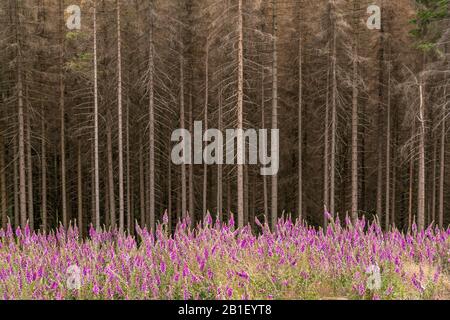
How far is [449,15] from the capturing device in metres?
18.7

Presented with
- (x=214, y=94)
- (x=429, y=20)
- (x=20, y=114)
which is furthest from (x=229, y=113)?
(x=429, y=20)

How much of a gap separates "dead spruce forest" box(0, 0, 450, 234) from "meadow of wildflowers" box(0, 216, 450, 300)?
11558 millimetres

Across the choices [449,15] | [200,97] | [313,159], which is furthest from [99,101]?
[449,15]

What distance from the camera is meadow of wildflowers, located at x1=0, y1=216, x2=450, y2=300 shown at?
4148mm

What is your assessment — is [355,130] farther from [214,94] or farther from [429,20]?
[214,94]

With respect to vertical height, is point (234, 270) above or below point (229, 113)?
below

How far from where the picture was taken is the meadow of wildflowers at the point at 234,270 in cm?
415

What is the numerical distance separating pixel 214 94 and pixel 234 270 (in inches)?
869

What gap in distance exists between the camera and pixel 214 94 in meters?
25.9

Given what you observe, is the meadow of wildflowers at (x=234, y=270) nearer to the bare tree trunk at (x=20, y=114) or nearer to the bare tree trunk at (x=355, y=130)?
the bare tree trunk at (x=355, y=130)

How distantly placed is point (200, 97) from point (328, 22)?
8038 millimetres

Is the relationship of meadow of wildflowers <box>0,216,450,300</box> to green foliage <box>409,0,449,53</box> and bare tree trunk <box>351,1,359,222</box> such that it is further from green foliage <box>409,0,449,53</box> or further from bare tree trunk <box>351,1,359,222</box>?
green foliage <box>409,0,449,53</box>

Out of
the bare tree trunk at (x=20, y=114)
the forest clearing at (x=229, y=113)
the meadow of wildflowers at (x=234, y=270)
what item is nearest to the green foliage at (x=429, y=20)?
the forest clearing at (x=229, y=113)

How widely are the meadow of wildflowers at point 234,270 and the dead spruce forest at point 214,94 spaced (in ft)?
37.9
